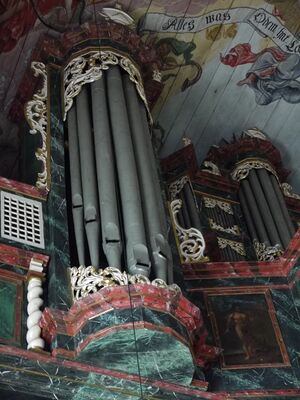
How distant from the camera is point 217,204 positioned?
10.3 m

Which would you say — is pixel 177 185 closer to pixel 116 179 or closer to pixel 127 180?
pixel 116 179

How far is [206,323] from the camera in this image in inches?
290

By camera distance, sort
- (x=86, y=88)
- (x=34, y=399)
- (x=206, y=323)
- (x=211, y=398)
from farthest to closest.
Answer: (x=86, y=88) → (x=206, y=323) → (x=211, y=398) → (x=34, y=399)

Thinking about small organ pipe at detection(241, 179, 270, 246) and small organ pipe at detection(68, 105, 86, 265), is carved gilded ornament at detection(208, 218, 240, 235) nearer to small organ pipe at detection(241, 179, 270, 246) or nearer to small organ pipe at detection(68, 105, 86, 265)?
small organ pipe at detection(241, 179, 270, 246)

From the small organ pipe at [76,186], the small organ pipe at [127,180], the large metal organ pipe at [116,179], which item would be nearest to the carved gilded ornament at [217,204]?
the large metal organ pipe at [116,179]

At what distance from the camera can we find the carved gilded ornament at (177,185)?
9.90m

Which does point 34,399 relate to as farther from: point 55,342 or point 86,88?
point 86,88

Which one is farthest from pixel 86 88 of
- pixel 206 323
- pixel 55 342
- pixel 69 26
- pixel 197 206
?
pixel 55 342

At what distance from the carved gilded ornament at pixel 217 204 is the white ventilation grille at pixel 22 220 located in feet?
9.99

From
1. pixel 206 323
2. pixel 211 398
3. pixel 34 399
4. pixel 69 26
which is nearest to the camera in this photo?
pixel 34 399

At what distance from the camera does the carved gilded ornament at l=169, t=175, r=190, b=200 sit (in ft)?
32.5

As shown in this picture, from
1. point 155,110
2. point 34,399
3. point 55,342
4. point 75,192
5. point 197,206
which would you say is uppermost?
point 155,110

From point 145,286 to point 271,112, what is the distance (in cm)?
523

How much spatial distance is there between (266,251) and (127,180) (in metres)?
2.43
